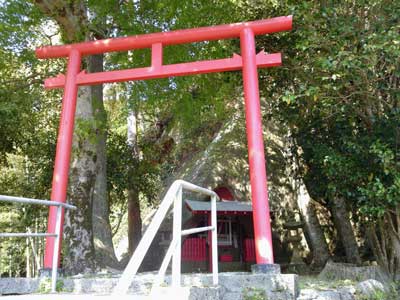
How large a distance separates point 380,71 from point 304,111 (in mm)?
1847

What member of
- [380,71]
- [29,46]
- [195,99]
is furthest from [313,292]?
[29,46]

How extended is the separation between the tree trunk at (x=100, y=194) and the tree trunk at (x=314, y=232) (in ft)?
15.0

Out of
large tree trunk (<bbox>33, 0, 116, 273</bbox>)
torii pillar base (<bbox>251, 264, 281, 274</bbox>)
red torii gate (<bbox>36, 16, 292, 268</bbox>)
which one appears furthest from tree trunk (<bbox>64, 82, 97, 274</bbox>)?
torii pillar base (<bbox>251, 264, 281, 274</bbox>)

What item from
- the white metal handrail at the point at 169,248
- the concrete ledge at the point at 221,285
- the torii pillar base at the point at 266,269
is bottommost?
the concrete ledge at the point at 221,285

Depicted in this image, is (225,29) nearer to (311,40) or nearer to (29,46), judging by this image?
(311,40)

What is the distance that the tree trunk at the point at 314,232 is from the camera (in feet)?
28.7

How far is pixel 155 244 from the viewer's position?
10.9m

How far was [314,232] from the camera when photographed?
8.92 m

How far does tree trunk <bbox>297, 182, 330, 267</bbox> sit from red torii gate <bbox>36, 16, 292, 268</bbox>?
4847 millimetres

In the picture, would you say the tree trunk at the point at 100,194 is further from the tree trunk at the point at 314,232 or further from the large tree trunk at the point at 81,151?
the tree trunk at the point at 314,232

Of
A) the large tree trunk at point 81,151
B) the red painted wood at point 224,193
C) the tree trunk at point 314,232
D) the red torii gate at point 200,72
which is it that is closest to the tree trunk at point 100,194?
the large tree trunk at point 81,151

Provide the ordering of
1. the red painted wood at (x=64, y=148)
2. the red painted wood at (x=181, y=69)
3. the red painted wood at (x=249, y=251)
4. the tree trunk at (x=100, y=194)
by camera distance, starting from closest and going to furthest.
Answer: the red painted wood at (x=64, y=148)
the red painted wood at (x=181, y=69)
the tree trunk at (x=100, y=194)
the red painted wood at (x=249, y=251)

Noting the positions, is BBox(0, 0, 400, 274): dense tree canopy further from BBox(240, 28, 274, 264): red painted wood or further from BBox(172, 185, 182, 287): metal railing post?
BBox(172, 185, 182, 287): metal railing post

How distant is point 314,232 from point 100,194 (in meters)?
5.08
